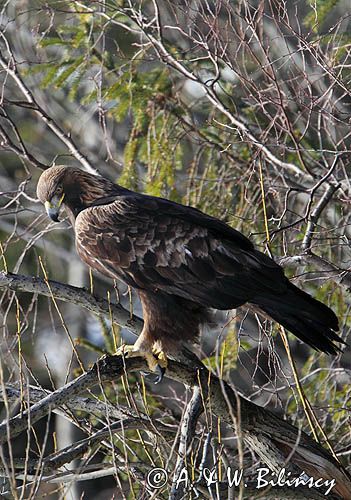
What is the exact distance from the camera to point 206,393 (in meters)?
4.50

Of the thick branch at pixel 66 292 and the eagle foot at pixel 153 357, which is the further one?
the eagle foot at pixel 153 357

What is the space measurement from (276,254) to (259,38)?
2048 millimetres

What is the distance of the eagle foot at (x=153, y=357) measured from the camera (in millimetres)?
4762

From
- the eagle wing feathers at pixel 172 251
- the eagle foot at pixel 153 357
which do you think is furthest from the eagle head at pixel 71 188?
the eagle foot at pixel 153 357

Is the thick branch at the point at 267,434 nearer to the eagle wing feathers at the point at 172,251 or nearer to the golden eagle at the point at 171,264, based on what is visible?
the golden eagle at the point at 171,264

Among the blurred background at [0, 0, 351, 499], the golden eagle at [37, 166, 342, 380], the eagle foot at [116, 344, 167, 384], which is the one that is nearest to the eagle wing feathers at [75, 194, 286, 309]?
the golden eagle at [37, 166, 342, 380]

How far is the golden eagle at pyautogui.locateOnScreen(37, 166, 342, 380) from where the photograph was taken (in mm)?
4898

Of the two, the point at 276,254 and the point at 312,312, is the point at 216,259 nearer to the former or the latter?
the point at 312,312

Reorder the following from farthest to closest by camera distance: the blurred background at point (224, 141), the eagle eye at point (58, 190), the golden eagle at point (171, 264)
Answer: the eagle eye at point (58, 190) < the blurred background at point (224, 141) < the golden eagle at point (171, 264)

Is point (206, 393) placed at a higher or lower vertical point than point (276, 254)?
lower

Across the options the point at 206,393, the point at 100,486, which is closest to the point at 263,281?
the point at 206,393

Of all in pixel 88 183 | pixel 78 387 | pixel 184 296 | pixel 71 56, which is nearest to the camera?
pixel 78 387

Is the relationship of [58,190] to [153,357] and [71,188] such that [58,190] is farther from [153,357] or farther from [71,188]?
[153,357]

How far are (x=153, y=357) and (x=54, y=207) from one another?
1.17 metres
